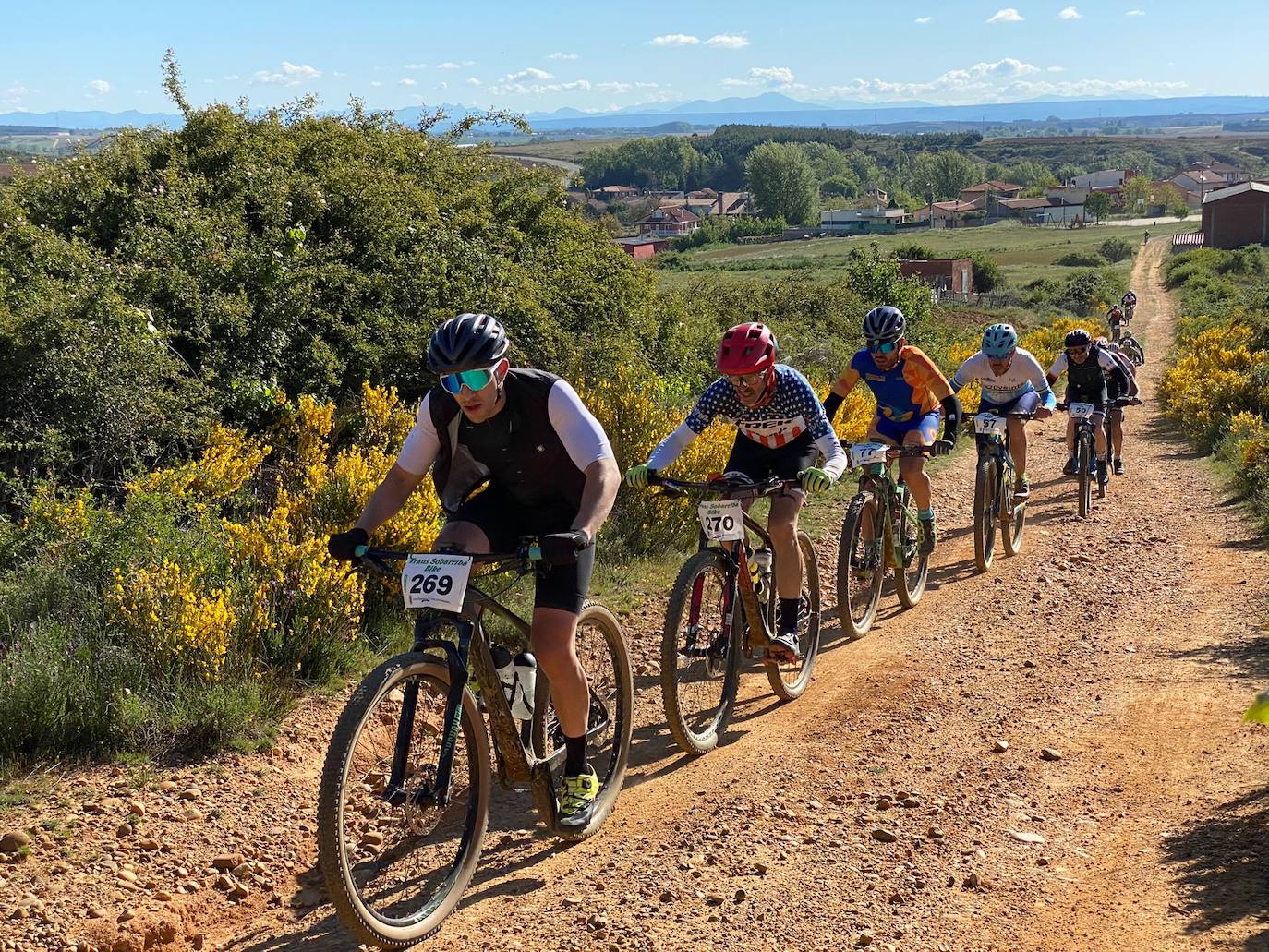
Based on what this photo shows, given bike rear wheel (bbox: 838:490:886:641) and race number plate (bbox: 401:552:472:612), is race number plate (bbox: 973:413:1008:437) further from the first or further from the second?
race number plate (bbox: 401:552:472:612)

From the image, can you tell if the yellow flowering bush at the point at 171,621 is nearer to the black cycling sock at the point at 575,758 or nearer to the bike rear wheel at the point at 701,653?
the black cycling sock at the point at 575,758

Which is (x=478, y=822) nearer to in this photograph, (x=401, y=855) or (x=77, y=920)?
(x=401, y=855)

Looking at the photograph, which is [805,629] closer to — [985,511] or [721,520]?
[721,520]

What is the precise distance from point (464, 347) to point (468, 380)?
13 cm

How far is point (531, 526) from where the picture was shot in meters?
4.86

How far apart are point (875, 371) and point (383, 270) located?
189 inches

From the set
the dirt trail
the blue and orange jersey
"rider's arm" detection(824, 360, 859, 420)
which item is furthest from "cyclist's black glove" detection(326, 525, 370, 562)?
the blue and orange jersey

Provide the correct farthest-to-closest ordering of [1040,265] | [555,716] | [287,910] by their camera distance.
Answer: [1040,265], [555,716], [287,910]

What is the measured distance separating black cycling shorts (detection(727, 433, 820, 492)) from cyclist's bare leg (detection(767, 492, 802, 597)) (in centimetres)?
17

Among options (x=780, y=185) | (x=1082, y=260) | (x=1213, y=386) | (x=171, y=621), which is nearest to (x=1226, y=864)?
(x=171, y=621)

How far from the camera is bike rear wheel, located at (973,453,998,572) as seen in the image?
999 cm

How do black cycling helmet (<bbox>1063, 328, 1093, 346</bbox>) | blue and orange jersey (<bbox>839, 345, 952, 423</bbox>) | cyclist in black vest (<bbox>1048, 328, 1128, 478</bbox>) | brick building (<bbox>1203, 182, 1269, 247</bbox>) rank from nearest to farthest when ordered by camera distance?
blue and orange jersey (<bbox>839, 345, 952, 423</bbox>) < black cycling helmet (<bbox>1063, 328, 1093, 346</bbox>) < cyclist in black vest (<bbox>1048, 328, 1128, 478</bbox>) < brick building (<bbox>1203, 182, 1269, 247</bbox>)

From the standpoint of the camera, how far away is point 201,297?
8766 mm

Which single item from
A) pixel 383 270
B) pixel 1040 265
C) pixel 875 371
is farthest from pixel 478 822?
pixel 1040 265
